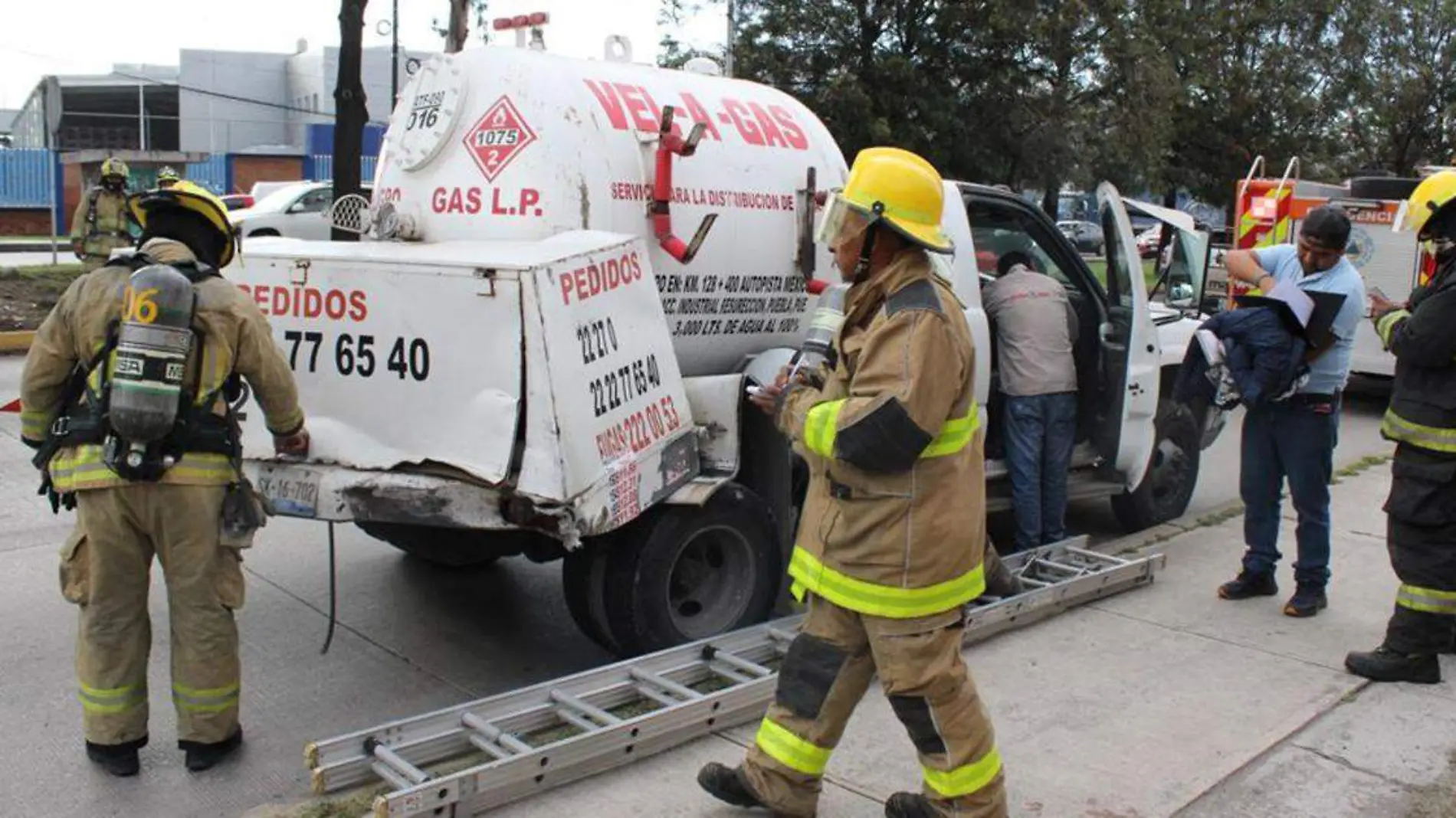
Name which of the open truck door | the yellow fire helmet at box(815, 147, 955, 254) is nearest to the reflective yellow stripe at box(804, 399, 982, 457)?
the yellow fire helmet at box(815, 147, 955, 254)

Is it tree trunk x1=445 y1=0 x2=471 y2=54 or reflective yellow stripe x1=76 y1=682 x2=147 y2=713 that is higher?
tree trunk x1=445 y1=0 x2=471 y2=54

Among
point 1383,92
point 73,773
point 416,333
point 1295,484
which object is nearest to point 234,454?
point 416,333

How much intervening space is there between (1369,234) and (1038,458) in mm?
7390

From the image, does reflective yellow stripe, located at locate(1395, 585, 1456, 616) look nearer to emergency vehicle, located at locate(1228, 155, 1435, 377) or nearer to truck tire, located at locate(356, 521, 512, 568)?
truck tire, located at locate(356, 521, 512, 568)

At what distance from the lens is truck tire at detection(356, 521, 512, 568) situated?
205 inches

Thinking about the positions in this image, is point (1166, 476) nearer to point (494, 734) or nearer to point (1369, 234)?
point (494, 734)

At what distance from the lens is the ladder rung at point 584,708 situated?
4035 millimetres

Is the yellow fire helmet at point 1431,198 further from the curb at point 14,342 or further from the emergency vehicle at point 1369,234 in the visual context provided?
the curb at point 14,342

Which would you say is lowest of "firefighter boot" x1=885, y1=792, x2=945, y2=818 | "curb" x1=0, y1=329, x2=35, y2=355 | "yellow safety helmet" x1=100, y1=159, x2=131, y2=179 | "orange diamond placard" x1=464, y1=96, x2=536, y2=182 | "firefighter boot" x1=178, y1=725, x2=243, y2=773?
"curb" x1=0, y1=329, x2=35, y2=355

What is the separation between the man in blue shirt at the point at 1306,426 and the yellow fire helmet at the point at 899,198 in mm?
2752

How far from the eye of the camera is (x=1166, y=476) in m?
7.31

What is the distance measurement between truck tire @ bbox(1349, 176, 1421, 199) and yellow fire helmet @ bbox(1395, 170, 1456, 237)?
7891 mm

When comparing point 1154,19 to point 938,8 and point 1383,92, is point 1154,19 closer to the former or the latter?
point 938,8

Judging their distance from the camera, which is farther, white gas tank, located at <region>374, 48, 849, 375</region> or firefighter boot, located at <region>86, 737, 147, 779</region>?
white gas tank, located at <region>374, 48, 849, 375</region>
